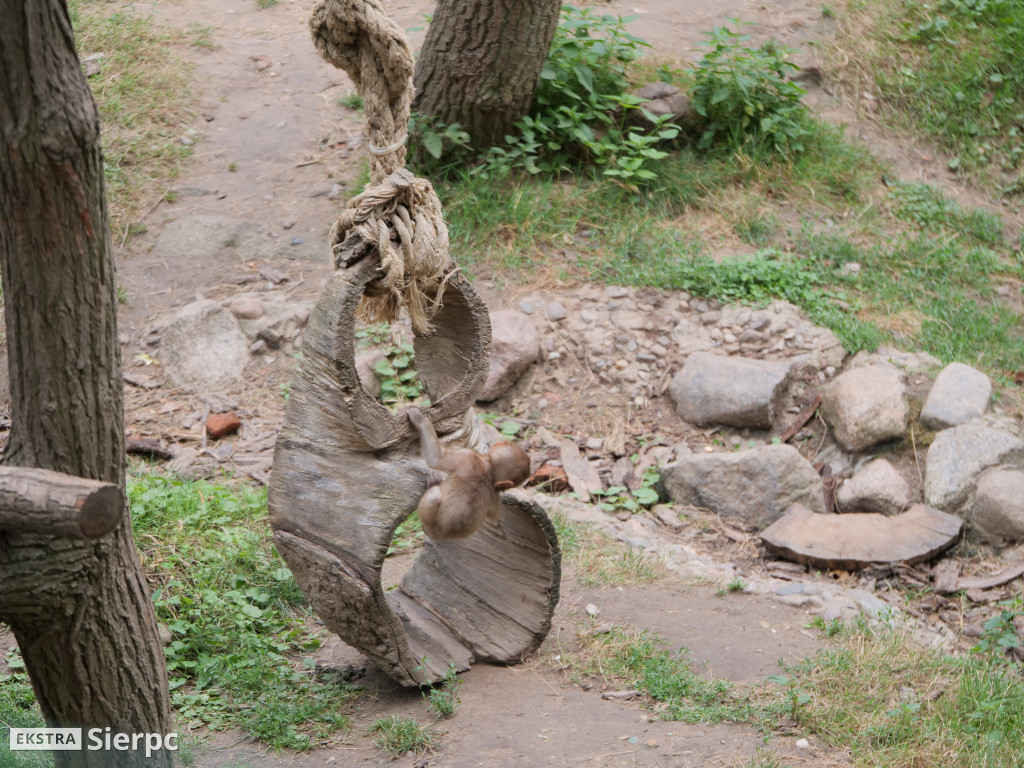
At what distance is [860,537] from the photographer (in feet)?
18.8

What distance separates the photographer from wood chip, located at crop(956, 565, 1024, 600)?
5531 millimetres

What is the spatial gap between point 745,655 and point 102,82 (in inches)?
297

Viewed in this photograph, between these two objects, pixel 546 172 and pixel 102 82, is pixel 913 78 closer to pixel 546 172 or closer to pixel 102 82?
pixel 546 172

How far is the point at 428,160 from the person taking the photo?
784 cm

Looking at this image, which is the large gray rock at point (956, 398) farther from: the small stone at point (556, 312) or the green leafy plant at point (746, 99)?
the green leafy plant at point (746, 99)

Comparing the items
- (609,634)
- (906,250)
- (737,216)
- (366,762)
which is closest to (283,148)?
(737,216)

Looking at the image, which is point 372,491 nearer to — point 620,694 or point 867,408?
point 620,694

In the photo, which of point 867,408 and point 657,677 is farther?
point 867,408

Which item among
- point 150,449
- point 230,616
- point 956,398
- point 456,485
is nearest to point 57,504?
point 456,485

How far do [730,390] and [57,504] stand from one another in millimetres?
4979

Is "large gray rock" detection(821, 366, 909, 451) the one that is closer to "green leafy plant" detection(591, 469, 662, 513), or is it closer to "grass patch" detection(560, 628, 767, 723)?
"green leafy plant" detection(591, 469, 662, 513)

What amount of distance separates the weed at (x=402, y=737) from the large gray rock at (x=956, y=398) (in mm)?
4075

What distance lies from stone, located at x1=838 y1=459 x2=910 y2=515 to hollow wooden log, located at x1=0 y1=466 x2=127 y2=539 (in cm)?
484

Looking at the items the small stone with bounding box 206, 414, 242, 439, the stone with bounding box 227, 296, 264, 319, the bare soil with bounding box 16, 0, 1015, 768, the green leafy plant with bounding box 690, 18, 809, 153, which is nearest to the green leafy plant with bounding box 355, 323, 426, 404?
the bare soil with bounding box 16, 0, 1015, 768
